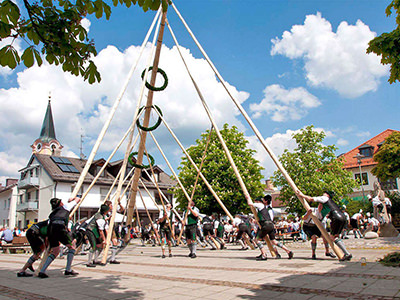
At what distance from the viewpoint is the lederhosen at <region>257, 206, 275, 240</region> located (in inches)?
398

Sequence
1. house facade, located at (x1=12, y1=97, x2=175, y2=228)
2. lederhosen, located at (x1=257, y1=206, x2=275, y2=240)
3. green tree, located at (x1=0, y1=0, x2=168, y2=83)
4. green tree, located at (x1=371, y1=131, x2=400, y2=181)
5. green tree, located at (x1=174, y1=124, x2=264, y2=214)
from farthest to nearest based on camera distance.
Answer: house facade, located at (x1=12, y1=97, x2=175, y2=228) < green tree, located at (x1=174, y1=124, x2=264, y2=214) < green tree, located at (x1=371, y1=131, x2=400, y2=181) < lederhosen, located at (x1=257, y1=206, x2=275, y2=240) < green tree, located at (x1=0, y1=0, x2=168, y2=83)

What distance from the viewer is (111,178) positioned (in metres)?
42.3

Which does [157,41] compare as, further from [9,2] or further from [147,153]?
[9,2]

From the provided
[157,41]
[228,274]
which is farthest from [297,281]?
[157,41]

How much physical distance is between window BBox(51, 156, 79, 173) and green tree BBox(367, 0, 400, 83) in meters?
38.2

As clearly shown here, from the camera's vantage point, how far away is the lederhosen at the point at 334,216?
349 inches

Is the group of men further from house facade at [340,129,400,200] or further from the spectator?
house facade at [340,129,400,200]

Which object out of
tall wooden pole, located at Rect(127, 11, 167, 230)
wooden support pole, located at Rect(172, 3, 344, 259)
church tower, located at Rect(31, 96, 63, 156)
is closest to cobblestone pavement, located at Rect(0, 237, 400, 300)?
wooden support pole, located at Rect(172, 3, 344, 259)

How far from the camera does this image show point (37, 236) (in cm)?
842

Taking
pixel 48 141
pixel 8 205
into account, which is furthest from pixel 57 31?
pixel 48 141

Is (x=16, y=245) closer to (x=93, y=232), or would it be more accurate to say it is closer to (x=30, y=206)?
(x=93, y=232)

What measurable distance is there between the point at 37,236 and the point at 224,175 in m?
22.9

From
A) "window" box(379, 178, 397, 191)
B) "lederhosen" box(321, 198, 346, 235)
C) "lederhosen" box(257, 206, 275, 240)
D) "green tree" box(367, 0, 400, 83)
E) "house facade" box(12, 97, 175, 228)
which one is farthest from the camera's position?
"window" box(379, 178, 397, 191)

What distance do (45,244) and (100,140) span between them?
3971 mm
